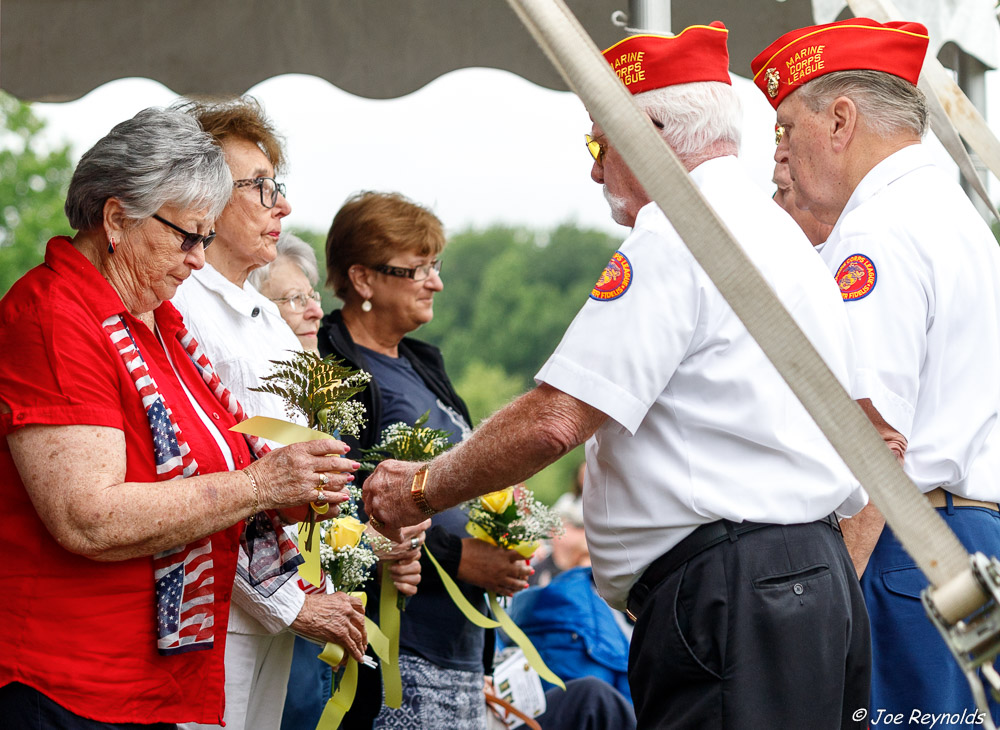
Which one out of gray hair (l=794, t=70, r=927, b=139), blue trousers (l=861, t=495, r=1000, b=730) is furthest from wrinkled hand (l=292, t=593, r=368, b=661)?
gray hair (l=794, t=70, r=927, b=139)

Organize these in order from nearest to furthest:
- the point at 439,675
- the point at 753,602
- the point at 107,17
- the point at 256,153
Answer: the point at 753,602 → the point at 256,153 → the point at 439,675 → the point at 107,17

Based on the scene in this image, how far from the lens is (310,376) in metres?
2.72

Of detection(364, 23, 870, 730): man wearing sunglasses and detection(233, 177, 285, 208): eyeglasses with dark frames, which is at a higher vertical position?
detection(233, 177, 285, 208): eyeglasses with dark frames

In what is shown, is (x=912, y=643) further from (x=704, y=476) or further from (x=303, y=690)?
(x=303, y=690)

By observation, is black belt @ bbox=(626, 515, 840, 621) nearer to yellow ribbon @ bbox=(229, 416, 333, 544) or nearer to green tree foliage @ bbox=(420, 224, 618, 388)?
yellow ribbon @ bbox=(229, 416, 333, 544)

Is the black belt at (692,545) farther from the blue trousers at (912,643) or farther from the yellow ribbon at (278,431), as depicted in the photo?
the yellow ribbon at (278,431)

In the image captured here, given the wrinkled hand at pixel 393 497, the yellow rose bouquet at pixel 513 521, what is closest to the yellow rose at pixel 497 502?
the yellow rose bouquet at pixel 513 521

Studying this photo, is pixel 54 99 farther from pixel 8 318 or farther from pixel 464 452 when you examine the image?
pixel 464 452

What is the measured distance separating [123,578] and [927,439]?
203 cm

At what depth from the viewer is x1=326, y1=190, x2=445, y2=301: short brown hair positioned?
4418 mm

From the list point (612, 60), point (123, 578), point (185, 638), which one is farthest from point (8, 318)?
point (612, 60)

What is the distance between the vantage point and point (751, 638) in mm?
2281

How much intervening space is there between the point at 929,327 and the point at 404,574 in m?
1.79

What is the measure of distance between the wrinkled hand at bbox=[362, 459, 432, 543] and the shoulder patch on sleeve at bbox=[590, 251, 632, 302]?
2.03 feet
